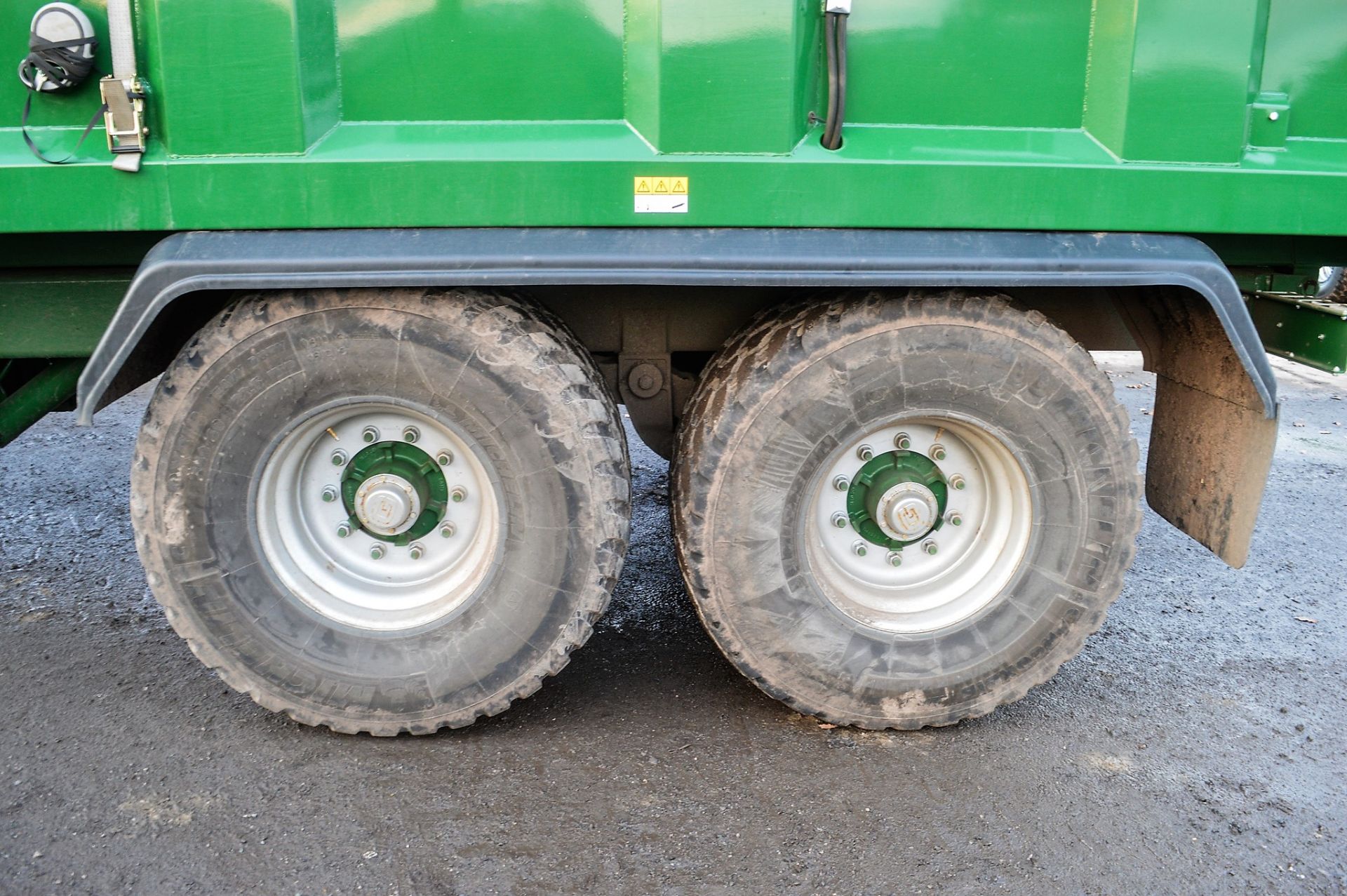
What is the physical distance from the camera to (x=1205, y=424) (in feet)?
11.5

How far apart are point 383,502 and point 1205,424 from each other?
2501mm

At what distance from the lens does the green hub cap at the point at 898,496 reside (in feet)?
10.7

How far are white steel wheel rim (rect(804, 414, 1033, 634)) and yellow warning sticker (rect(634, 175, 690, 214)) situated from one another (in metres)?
0.86

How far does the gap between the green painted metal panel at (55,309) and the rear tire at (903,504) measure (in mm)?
1693

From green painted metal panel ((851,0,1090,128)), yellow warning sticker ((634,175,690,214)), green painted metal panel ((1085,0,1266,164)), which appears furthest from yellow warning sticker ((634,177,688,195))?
green painted metal panel ((1085,0,1266,164))

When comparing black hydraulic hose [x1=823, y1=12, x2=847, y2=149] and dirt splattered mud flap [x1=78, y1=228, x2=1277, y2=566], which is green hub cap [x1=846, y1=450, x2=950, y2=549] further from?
black hydraulic hose [x1=823, y1=12, x2=847, y2=149]

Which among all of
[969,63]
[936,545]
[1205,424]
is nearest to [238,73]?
[969,63]

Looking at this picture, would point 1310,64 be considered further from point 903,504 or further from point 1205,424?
point 903,504

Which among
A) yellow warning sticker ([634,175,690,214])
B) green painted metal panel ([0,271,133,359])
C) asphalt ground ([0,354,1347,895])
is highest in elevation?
yellow warning sticker ([634,175,690,214])

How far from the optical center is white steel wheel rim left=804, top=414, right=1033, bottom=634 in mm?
3252

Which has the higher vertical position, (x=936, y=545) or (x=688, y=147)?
(x=688, y=147)

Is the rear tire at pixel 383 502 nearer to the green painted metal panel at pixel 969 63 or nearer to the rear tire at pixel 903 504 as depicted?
the rear tire at pixel 903 504

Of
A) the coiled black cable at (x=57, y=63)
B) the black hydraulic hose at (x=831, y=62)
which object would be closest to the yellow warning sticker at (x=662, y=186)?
the black hydraulic hose at (x=831, y=62)

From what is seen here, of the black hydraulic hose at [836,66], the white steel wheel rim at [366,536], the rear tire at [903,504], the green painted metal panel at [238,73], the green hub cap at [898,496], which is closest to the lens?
the green painted metal panel at [238,73]
